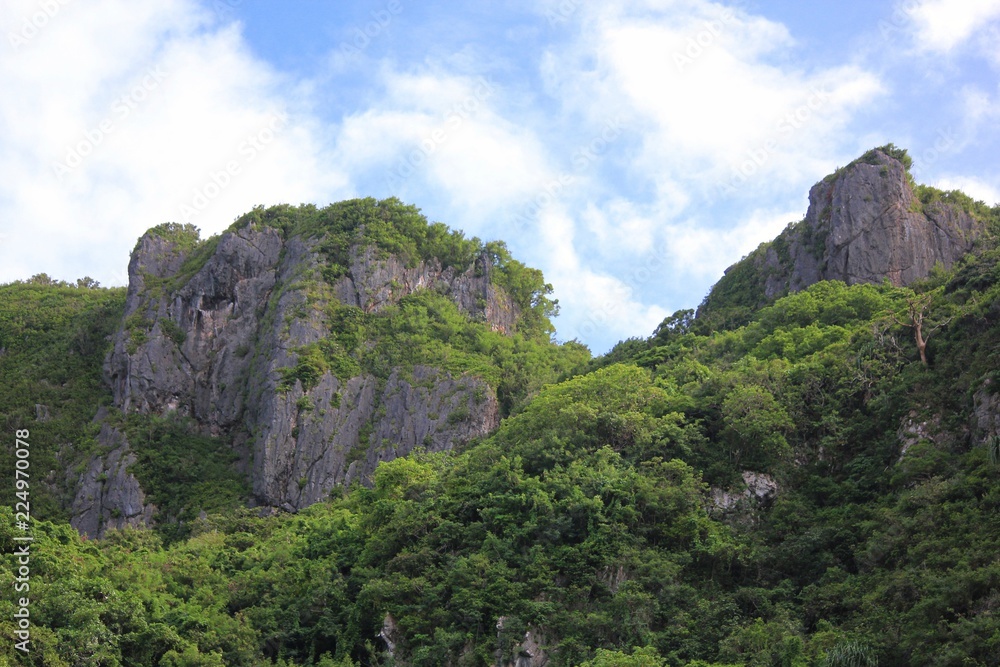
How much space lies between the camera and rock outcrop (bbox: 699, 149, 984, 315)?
55.6 m

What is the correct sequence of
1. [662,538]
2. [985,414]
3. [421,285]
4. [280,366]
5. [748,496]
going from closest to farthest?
1. [985,414]
2. [662,538]
3. [748,496]
4. [280,366]
5. [421,285]

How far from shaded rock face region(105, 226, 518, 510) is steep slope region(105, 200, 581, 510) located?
7 centimetres

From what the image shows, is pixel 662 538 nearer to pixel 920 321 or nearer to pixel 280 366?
pixel 920 321

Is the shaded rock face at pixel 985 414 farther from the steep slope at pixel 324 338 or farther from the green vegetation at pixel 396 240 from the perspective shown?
the green vegetation at pixel 396 240

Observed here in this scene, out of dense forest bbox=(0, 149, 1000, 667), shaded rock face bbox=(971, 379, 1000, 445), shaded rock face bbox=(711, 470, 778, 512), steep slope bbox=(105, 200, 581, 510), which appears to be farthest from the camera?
steep slope bbox=(105, 200, 581, 510)

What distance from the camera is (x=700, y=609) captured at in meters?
36.3

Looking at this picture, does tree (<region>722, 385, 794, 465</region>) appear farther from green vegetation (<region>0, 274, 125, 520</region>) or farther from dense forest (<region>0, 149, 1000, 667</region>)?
green vegetation (<region>0, 274, 125, 520</region>)

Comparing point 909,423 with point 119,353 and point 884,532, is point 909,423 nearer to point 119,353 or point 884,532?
point 884,532

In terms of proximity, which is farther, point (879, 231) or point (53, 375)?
point (53, 375)

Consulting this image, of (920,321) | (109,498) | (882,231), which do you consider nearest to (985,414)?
(920,321)

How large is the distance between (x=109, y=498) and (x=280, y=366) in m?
9.81

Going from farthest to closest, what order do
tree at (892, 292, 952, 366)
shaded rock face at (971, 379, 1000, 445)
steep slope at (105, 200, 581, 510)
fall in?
steep slope at (105, 200, 581, 510)
tree at (892, 292, 952, 366)
shaded rock face at (971, 379, 1000, 445)

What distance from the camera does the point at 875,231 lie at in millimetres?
56250

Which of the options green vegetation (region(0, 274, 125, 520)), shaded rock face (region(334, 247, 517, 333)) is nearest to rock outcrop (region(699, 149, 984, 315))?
shaded rock face (region(334, 247, 517, 333))
